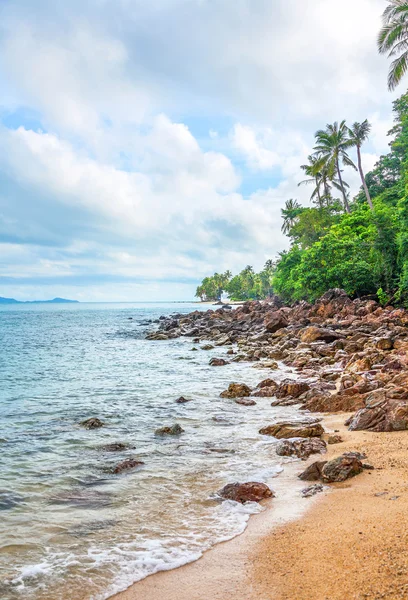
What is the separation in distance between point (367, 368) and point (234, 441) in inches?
271

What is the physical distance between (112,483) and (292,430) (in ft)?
12.8

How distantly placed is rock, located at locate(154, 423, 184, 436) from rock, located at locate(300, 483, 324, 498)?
4.20m

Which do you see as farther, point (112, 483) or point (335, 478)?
point (112, 483)

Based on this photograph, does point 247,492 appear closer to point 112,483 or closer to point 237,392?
point 112,483

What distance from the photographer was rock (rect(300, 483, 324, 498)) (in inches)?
224

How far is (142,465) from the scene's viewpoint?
7508mm

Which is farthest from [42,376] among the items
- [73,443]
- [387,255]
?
[387,255]

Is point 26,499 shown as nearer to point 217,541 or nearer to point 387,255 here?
point 217,541

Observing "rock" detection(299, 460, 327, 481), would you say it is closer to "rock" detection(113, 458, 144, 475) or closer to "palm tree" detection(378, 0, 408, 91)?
"rock" detection(113, 458, 144, 475)

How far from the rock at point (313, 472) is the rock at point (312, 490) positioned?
0.30 metres

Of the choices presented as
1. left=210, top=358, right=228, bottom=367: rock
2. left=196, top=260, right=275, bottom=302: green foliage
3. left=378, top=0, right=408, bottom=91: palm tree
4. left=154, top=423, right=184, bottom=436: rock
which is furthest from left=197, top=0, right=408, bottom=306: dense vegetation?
left=196, top=260, right=275, bottom=302: green foliage

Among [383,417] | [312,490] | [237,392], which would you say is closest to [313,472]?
[312,490]

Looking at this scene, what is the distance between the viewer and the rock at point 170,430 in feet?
31.1

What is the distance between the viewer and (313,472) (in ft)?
20.6
